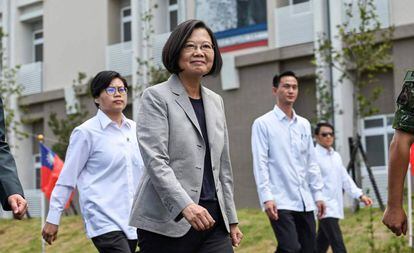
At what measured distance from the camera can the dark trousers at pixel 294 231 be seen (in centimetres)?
851

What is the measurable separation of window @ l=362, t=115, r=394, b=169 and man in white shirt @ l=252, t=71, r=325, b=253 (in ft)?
39.3

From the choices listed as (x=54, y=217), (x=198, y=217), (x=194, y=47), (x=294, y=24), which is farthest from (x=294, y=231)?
(x=294, y=24)

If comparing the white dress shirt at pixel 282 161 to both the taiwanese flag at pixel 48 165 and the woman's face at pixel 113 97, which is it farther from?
the taiwanese flag at pixel 48 165

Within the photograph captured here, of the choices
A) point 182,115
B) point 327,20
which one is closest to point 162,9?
point 327,20

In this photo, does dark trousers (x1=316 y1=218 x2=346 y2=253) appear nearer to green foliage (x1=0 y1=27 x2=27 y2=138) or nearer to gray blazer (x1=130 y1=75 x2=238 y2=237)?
gray blazer (x1=130 y1=75 x2=238 y2=237)

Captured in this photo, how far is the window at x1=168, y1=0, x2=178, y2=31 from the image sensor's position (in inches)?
1053

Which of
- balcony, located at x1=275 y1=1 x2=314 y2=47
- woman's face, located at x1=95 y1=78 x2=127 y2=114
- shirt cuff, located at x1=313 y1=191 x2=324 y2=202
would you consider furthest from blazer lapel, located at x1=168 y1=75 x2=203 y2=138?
balcony, located at x1=275 y1=1 x2=314 y2=47

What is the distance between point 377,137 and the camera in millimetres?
21438

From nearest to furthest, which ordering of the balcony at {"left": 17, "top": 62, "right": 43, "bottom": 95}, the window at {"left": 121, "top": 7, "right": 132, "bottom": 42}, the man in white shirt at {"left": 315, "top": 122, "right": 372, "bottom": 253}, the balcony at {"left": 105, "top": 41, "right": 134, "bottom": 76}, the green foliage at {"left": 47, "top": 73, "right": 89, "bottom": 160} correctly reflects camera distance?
the man in white shirt at {"left": 315, "top": 122, "right": 372, "bottom": 253} → the green foliage at {"left": 47, "top": 73, "right": 89, "bottom": 160} → the balcony at {"left": 105, "top": 41, "right": 134, "bottom": 76} → the window at {"left": 121, "top": 7, "right": 132, "bottom": 42} → the balcony at {"left": 17, "top": 62, "right": 43, "bottom": 95}

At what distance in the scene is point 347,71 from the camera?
2006 cm

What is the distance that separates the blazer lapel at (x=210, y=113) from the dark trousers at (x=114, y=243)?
1.87 m

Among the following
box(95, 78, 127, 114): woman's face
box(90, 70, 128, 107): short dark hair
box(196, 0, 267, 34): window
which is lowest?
box(95, 78, 127, 114): woman's face

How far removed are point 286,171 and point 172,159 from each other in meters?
3.59

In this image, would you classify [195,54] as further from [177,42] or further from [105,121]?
[105,121]
